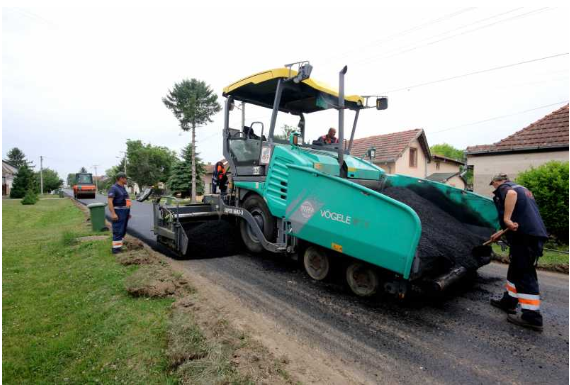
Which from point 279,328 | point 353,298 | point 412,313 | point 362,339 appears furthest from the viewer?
point 353,298

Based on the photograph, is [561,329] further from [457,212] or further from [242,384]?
[242,384]

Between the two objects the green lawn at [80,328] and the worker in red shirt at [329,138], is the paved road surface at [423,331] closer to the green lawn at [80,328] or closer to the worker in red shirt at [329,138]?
the green lawn at [80,328]

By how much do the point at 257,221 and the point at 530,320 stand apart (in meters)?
3.40

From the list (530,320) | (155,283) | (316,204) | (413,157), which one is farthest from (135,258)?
(413,157)

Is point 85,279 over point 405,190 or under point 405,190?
under

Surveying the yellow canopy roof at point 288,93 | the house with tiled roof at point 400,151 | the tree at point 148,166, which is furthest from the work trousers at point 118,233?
the tree at point 148,166

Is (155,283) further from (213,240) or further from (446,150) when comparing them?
(446,150)

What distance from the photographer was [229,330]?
2.56 metres

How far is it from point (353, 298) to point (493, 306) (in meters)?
1.55

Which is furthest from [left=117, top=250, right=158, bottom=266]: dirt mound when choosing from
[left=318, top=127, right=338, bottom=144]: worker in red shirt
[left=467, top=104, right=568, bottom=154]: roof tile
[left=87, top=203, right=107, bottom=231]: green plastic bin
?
[left=467, top=104, right=568, bottom=154]: roof tile

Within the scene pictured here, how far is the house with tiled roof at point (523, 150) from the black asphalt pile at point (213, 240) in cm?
805

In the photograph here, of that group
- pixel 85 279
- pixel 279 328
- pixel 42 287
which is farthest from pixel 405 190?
pixel 42 287

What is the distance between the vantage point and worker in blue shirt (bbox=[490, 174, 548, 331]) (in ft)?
9.59

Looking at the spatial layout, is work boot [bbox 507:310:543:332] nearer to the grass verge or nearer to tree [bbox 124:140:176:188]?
the grass verge
